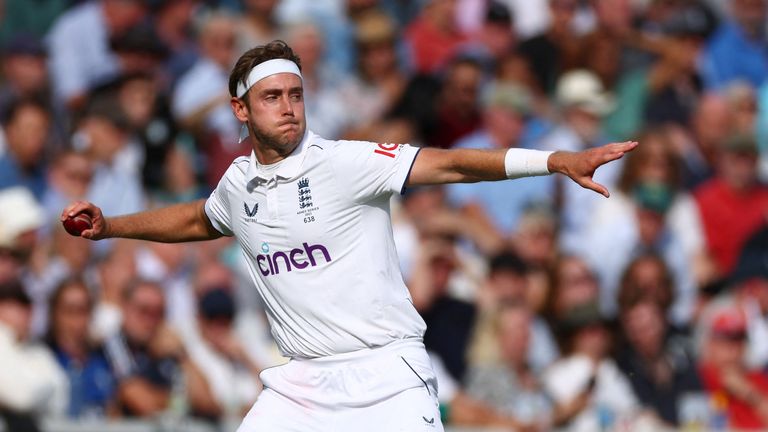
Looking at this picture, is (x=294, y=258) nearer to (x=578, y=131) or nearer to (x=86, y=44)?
(x=578, y=131)

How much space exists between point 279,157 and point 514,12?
773 centimetres

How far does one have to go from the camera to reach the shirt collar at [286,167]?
6578mm

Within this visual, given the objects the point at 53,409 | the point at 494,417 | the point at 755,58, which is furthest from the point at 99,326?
the point at 755,58

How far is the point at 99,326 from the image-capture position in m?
11.4

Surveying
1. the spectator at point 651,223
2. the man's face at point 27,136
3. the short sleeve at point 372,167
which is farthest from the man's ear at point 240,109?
the man's face at point 27,136

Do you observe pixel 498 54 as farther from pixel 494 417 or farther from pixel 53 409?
pixel 53 409

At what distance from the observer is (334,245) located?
6.53 metres

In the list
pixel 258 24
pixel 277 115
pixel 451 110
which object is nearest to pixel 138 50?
pixel 258 24

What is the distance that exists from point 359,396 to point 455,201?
233 inches

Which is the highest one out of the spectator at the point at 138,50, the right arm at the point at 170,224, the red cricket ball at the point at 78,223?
the spectator at the point at 138,50

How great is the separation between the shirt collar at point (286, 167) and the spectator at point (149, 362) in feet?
14.8

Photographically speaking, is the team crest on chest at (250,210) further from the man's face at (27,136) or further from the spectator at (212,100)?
the man's face at (27,136)

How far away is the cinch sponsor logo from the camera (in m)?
6.56

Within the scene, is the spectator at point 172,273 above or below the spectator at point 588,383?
above
